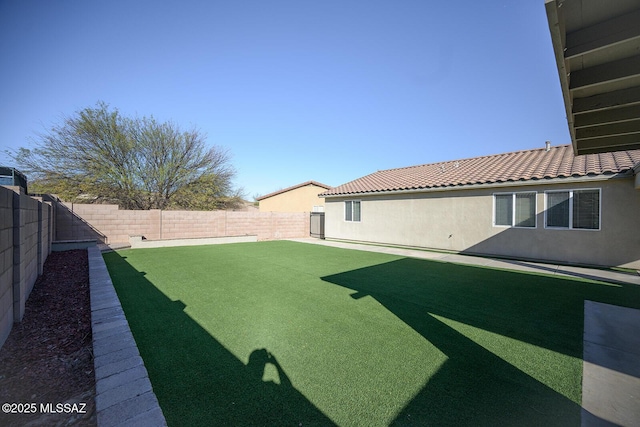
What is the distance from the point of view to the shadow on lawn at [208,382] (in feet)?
6.37

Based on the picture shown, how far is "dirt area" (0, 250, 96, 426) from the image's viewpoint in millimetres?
1972

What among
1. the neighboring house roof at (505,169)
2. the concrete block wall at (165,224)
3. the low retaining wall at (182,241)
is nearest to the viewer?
Answer: the neighboring house roof at (505,169)

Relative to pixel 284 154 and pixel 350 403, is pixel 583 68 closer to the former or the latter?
pixel 350 403

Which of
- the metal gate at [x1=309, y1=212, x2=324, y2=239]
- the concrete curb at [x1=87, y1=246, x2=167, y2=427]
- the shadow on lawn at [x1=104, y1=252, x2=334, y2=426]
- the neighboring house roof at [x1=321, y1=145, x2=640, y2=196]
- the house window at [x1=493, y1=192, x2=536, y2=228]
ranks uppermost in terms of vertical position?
the neighboring house roof at [x1=321, y1=145, x2=640, y2=196]

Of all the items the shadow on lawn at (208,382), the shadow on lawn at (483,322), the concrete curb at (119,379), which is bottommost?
the shadow on lawn at (483,322)

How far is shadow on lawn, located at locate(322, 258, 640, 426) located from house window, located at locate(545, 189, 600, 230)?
2.85 meters

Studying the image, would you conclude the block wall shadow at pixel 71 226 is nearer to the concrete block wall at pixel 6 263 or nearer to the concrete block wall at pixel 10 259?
the concrete block wall at pixel 10 259

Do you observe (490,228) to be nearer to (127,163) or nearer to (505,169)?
(505,169)

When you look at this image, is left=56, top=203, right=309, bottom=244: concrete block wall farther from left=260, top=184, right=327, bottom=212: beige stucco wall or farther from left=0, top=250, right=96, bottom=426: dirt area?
left=0, top=250, right=96, bottom=426: dirt area

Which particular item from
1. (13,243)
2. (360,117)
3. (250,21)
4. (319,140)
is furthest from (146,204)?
(13,243)

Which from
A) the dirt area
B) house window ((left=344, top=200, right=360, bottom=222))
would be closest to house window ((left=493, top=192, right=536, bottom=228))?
house window ((left=344, top=200, right=360, bottom=222))

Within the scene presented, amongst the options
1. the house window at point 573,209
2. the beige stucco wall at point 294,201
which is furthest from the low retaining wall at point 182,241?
the house window at point 573,209

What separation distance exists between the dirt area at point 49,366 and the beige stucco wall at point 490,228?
1099cm

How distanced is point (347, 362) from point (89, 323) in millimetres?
3502
